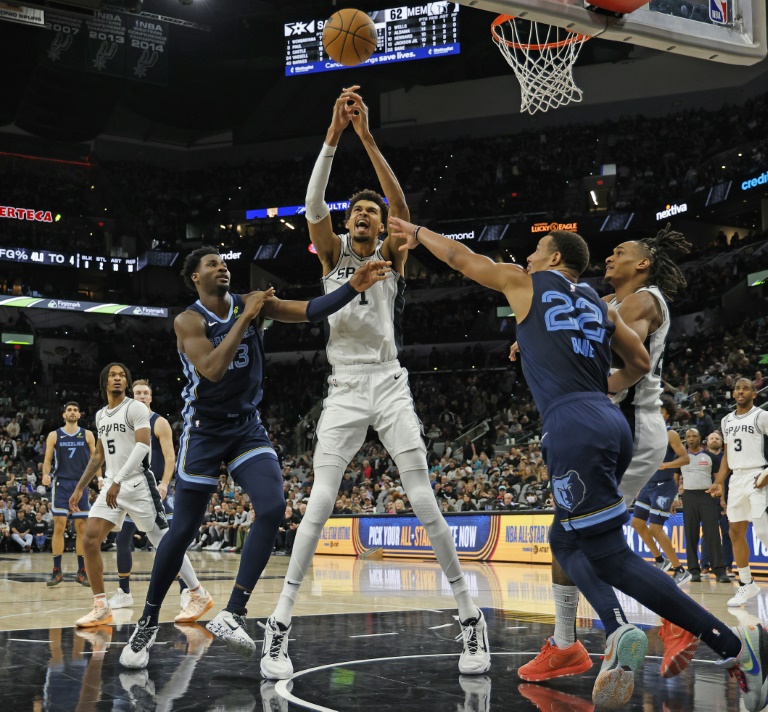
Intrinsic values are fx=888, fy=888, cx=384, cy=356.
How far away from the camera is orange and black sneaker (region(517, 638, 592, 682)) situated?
4.71 metres

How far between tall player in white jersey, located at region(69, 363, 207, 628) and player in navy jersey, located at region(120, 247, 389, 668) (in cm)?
199

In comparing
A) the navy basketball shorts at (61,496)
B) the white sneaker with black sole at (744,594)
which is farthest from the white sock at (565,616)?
the navy basketball shorts at (61,496)

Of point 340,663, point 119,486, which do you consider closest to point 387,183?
point 340,663

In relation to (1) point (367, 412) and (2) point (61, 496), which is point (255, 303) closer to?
(1) point (367, 412)

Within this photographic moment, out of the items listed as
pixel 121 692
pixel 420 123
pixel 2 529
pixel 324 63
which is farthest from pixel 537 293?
pixel 420 123

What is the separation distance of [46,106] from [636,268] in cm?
3093

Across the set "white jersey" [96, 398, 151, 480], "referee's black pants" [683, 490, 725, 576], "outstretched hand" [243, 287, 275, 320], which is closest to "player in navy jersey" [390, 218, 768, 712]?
"outstretched hand" [243, 287, 275, 320]

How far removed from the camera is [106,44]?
2466 cm

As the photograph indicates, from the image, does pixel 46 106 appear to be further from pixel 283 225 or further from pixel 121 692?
pixel 121 692

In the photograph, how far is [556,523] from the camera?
4680 mm

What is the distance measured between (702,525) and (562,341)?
8.32 m

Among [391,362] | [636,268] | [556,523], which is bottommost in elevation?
[556,523]

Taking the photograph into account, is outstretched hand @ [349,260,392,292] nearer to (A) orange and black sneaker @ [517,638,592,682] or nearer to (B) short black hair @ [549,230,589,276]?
(B) short black hair @ [549,230,589,276]

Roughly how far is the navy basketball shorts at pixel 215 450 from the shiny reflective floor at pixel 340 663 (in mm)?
1087
